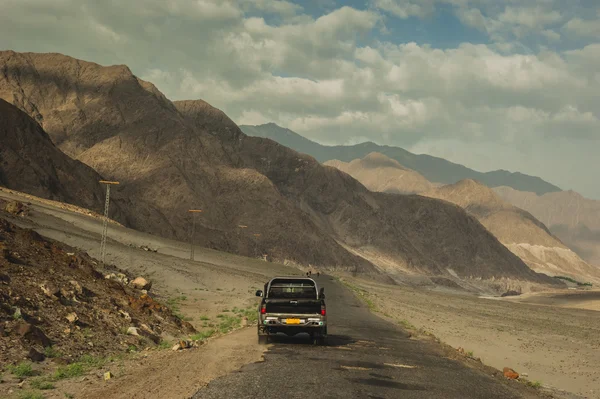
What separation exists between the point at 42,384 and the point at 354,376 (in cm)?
679

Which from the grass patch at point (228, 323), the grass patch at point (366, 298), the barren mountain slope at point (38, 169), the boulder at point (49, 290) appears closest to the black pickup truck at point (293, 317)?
the grass patch at point (228, 323)

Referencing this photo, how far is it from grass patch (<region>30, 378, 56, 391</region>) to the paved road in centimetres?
325

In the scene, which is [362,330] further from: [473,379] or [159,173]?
[159,173]

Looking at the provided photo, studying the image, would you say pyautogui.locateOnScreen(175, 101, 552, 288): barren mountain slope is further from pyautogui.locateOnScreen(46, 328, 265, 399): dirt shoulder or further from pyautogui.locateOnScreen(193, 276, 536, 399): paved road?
pyautogui.locateOnScreen(46, 328, 265, 399): dirt shoulder

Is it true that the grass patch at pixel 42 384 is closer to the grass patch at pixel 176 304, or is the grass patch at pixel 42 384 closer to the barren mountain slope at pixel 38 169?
the grass patch at pixel 176 304

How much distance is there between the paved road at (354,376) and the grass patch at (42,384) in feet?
10.7

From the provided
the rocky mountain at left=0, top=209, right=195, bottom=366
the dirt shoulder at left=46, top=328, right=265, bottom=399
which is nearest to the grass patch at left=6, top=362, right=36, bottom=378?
the rocky mountain at left=0, top=209, right=195, bottom=366

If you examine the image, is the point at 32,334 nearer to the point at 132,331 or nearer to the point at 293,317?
the point at 132,331

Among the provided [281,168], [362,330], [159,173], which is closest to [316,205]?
[281,168]

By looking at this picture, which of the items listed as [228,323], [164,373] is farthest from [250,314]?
[164,373]

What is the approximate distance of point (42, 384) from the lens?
12305mm

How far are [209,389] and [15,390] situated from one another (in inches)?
151

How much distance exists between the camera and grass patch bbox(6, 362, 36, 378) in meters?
12.9

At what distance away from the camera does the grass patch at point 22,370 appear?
12.9m
